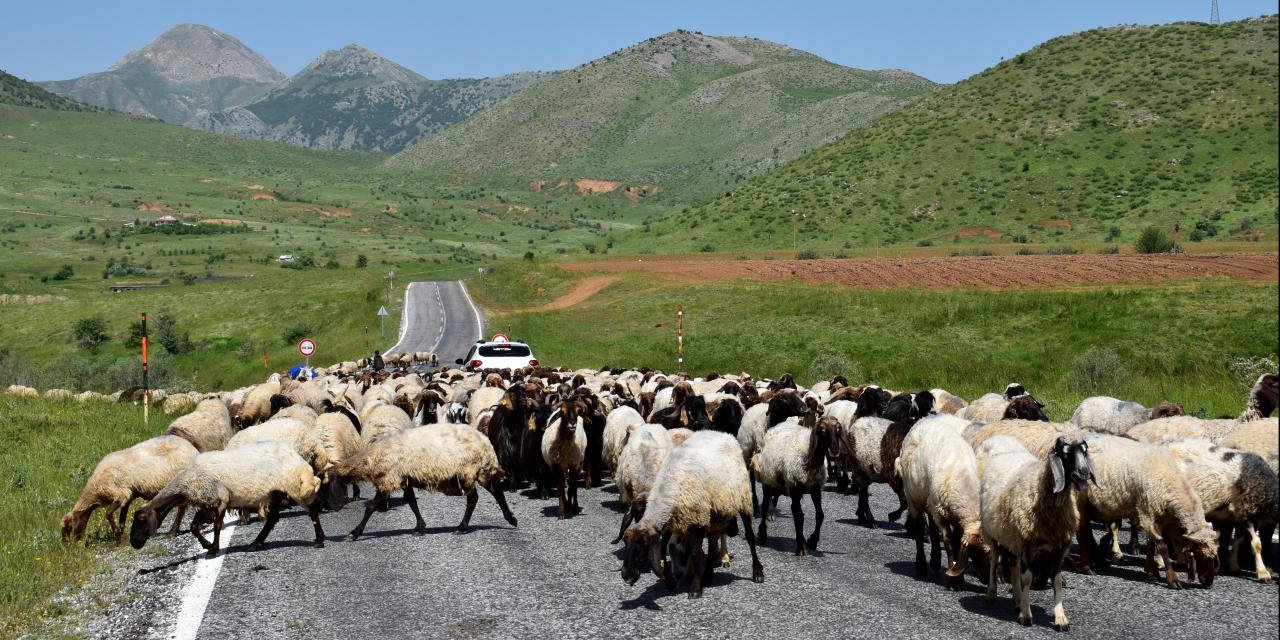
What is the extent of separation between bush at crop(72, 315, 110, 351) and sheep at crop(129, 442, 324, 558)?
67.4 m

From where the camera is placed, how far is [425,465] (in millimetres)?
13906

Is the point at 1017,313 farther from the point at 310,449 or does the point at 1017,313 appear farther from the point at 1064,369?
the point at 310,449

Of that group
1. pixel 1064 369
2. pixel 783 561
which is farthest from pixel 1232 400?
pixel 783 561

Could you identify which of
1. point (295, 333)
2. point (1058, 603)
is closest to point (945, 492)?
point (1058, 603)

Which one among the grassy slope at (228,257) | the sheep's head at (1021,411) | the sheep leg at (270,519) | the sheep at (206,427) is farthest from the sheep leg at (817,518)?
the grassy slope at (228,257)

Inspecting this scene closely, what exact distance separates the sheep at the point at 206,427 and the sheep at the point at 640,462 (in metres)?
7.76

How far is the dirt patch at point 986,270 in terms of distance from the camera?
51.4 metres

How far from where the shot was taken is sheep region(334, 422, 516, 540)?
1392cm

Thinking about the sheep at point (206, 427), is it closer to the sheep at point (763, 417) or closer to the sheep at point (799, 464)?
the sheep at point (763, 417)

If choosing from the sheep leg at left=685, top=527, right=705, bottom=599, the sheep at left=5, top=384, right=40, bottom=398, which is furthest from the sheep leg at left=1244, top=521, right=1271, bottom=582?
the sheep at left=5, top=384, right=40, bottom=398

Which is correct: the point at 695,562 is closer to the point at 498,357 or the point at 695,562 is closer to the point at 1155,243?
the point at 498,357

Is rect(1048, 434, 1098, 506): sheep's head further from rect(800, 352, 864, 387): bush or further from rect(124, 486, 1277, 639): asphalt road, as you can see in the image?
rect(800, 352, 864, 387): bush

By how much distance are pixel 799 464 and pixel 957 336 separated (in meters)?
32.2

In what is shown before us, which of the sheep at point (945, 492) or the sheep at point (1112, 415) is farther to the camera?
the sheep at point (1112, 415)
